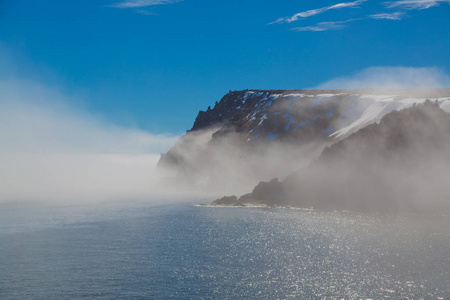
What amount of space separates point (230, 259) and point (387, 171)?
3873 inches

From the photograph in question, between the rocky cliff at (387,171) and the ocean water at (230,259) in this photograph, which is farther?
the rocky cliff at (387,171)

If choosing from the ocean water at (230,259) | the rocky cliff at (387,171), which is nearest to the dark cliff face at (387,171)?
the rocky cliff at (387,171)

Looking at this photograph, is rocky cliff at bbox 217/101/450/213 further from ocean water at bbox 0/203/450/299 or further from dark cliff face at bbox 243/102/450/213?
ocean water at bbox 0/203/450/299

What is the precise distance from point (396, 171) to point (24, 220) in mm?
137745

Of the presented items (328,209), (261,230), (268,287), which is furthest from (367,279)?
(328,209)

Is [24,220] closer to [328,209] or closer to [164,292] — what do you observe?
[164,292]

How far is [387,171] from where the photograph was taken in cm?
15188

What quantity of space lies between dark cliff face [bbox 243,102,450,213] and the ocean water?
21.0 meters

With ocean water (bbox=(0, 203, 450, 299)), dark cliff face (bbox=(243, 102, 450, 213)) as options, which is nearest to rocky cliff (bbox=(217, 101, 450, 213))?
dark cliff face (bbox=(243, 102, 450, 213))

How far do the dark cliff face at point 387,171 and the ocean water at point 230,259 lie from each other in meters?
21.0

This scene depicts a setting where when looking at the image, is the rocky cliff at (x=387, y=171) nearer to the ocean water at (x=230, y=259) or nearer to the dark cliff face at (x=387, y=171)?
the dark cliff face at (x=387, y=171)

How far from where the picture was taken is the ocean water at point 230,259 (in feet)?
190

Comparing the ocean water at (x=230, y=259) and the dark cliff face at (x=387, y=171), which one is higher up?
the dark cliff face at (x=387, y=171)

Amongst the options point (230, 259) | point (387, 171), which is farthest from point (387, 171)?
point (230, 259)
